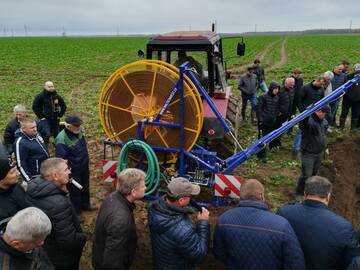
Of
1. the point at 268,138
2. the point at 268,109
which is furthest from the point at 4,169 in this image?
the point at 268,109

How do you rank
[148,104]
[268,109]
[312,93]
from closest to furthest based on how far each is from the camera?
[148,104] < [268,109] < [312,93]

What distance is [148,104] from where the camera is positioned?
17.6ft

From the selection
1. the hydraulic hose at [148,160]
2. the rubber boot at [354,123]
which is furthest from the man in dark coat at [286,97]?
the hydraulic hose at [148,160]

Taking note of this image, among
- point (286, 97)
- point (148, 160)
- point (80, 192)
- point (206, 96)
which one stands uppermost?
point (206, 96)

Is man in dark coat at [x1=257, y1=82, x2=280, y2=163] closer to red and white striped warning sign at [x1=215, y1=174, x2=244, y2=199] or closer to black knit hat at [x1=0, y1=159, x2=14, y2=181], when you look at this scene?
red and white striped warning sign at [x1=215, y1=174, x2=244, y2=199]

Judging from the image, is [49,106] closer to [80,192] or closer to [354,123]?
[80,192]

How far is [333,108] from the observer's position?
862cm

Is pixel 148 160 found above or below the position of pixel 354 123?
above

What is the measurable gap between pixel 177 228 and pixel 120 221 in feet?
1.59

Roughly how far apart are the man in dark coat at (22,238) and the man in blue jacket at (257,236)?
140 centimetres

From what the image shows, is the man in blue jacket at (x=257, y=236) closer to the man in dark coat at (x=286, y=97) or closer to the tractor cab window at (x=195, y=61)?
the tractor cab window at (x=195, y=61)

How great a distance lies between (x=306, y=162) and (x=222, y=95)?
183cm

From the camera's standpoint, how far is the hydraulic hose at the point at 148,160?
525cm

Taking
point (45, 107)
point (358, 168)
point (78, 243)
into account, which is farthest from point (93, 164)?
point (358, 168)
